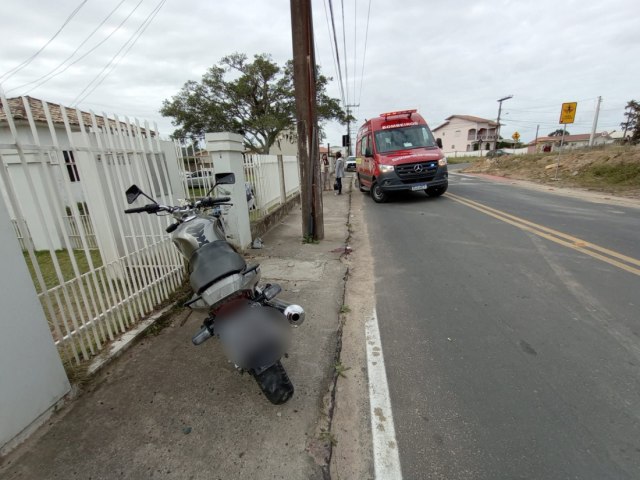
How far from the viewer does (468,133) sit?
64312mm

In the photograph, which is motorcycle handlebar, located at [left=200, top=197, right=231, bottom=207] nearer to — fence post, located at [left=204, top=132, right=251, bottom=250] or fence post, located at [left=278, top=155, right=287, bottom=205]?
fence post, located at [left=204, top=132, right=251, bottom=250]

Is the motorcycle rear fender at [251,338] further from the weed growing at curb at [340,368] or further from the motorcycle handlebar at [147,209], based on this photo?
the motorcycle handlebar at [147,209]

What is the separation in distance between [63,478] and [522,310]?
394 cm

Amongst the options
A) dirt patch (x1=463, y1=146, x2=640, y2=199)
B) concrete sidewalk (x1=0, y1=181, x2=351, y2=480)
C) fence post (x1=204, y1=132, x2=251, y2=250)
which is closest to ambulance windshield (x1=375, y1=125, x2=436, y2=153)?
fence post (x1=204, y1=132, x2=251, y2=250)

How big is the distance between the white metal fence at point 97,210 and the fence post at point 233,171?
0.99m

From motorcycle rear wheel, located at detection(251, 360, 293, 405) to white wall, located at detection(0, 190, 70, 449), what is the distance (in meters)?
1.36

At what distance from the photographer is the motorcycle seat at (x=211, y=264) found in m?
2.23

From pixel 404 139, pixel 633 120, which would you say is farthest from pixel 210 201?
pixel 633 120

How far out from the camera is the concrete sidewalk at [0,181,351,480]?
6.03 feet

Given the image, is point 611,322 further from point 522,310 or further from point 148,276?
point 148,276

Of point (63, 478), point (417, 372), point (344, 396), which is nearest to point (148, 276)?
point (63, 478)

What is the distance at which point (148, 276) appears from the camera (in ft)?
11.6

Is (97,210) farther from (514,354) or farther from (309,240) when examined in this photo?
(514,354)

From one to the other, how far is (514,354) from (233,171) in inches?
173
